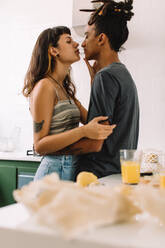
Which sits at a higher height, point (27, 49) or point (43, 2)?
point (43, 2)

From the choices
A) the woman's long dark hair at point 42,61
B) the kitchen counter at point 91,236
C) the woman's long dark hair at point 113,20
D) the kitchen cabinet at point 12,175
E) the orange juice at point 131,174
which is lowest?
the kitchen cabinet at point 12,175

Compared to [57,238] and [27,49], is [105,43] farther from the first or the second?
[27,49]

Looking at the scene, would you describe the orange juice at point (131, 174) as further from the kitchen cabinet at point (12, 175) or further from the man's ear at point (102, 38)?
the kitchen cabinet at point (12, 175)

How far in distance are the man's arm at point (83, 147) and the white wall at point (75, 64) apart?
1279 millimetres

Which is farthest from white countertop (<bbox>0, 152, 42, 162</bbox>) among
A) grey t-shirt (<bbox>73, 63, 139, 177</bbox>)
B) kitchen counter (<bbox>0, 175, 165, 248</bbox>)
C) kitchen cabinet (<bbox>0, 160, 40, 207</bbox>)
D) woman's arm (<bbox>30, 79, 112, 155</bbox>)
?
kitchen counter (<bbox>0, 175, 165, 248</bbox>)

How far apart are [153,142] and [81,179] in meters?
1.89

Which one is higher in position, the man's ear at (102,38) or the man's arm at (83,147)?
the man's ear at (102,38)

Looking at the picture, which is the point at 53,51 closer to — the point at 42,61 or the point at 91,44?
the point at 42,61

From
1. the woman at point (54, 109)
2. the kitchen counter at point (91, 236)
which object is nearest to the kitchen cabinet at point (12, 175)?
the woman at point (54, 109)

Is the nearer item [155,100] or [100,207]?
[100,207]

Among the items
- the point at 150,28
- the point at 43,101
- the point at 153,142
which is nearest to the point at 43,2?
the point at 150,28

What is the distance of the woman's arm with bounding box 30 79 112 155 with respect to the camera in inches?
61.3

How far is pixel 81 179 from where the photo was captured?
948 mm

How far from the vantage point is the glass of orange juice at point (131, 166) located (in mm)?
1283
